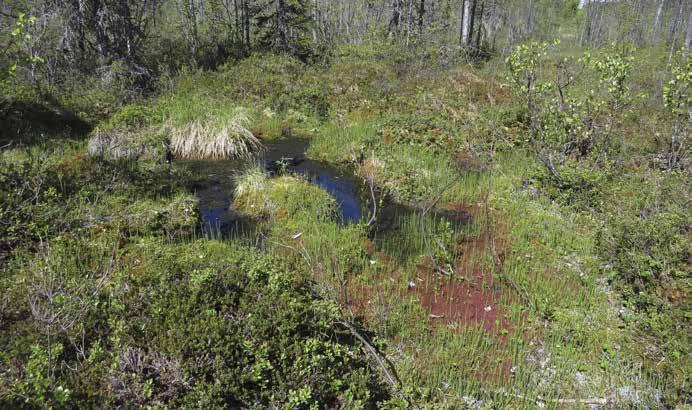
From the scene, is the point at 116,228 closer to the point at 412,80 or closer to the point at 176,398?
the point at 176,398

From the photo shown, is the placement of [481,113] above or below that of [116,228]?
above

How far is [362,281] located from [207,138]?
23.8ft

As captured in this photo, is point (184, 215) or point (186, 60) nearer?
point (184, 215)

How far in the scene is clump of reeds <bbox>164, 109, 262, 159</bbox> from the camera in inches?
444

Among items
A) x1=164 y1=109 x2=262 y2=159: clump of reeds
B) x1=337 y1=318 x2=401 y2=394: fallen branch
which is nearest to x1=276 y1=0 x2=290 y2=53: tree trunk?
x1=164 y1=109 x2=262 y2=159: clump of reeds

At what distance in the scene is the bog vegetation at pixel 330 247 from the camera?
3832 mm

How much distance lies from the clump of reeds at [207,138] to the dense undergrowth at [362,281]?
20cm

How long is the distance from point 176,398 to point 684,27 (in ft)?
208

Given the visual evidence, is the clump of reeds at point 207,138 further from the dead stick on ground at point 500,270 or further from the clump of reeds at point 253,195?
the dead stick on ground at point 500,270

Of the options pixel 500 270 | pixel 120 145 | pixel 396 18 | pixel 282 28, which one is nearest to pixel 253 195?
pixel 120 145

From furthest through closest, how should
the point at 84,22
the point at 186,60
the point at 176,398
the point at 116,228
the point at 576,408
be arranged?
the point at 186,60, the point at 84,22, the point at 116,228, the point at 576,408, the point at 176,398

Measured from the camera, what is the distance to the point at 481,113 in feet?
44.1

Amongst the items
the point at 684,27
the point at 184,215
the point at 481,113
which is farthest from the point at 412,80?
the point at 684,27

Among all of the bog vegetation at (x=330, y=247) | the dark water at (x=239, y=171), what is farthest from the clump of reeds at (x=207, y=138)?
the dark water at (x=239, y=171)
